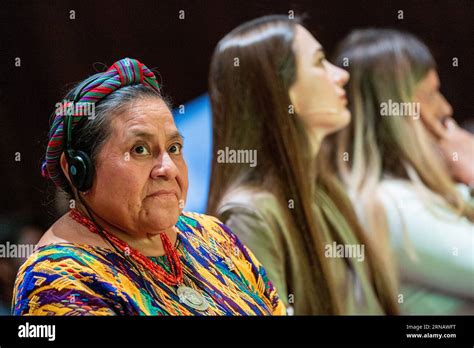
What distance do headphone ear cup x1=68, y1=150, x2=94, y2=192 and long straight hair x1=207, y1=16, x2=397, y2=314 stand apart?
940mm

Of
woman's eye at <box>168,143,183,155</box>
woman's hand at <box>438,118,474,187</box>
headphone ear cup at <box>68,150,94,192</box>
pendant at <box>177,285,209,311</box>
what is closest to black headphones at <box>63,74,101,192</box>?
headphone ear cup at <box>68,150,94,192</box>

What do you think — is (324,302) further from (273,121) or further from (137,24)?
(137,24)

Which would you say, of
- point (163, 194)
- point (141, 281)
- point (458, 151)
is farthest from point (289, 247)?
point (141, 281)

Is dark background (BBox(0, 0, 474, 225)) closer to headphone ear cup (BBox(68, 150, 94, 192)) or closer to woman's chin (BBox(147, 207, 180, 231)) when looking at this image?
headphone ear cup (BBox(68, 150, 94, 192))

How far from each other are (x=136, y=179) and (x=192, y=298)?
42cm

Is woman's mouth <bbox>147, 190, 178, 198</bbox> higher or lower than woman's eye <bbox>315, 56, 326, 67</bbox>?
lower

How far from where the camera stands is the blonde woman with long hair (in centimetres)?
362

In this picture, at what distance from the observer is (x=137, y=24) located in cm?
353

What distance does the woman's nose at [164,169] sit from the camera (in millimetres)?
2668

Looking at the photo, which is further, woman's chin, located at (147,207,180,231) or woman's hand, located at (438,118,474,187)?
woman's hand, located at (438,118,474,187)

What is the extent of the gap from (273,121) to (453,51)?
2.81ft

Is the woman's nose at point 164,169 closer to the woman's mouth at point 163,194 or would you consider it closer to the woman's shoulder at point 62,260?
the woman's mouth at point 163,194

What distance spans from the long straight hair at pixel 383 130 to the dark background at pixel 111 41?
7 cm

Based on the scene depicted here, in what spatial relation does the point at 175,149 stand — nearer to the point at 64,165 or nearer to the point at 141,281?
the point at 64,165
